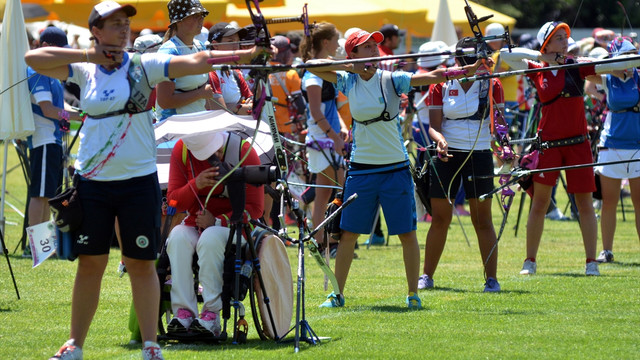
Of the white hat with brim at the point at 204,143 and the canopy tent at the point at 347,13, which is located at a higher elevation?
the white hat with brim at the point at 204,143

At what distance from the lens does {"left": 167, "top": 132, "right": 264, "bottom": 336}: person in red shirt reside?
5953 mm

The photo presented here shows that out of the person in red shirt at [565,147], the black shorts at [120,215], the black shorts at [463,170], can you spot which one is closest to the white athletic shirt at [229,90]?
the black shorts at [463,170]

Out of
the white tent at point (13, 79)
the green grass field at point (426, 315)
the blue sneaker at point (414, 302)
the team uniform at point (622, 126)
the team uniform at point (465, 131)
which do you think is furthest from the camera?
the team uniform at point (622, 126)

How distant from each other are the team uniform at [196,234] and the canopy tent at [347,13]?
1126 centimetres

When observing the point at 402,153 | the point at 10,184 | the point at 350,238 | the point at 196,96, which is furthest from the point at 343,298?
the point at 10,184

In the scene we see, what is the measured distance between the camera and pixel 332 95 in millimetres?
10383

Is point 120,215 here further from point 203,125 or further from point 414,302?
point 414,302

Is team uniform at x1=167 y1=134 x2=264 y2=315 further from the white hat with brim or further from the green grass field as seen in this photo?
the green grass field

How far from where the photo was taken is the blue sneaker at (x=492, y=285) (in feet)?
26.6

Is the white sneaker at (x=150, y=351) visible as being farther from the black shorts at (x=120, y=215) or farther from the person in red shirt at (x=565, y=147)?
the person in red shirt at (x=565, y=147)

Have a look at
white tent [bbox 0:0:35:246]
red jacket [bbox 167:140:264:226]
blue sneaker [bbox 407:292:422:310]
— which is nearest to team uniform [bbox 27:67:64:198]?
white tent [bbox 0:0:35:246]

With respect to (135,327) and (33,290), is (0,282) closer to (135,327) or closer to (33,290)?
(33,290)

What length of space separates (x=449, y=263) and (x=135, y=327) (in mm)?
4897

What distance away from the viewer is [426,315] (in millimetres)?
6961
